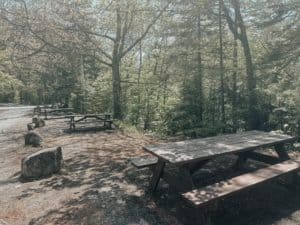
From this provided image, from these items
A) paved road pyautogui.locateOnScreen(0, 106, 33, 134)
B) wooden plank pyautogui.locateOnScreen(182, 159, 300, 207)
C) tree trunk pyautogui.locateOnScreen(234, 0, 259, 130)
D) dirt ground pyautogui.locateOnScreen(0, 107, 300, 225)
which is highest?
tree trunk pyautogui.locateOnScreen(234, 0, 259, 130)

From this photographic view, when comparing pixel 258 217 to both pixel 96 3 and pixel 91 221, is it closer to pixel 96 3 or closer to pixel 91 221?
pixel 91 221

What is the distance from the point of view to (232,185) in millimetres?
3629

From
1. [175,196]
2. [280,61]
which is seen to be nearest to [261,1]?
[280,61]

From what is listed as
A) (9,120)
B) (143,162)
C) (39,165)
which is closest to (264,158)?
(143,162)

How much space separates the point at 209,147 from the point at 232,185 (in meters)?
0.89

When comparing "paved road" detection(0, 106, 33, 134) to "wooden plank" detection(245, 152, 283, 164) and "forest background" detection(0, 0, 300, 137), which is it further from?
"wooden plank" detection(245, 152, 283, 164)

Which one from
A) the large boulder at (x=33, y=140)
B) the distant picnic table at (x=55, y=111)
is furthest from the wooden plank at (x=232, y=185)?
the distant picnic table at (x=55, y=111)

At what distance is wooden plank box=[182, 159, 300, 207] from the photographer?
128 inches

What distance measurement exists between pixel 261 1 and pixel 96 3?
743cm

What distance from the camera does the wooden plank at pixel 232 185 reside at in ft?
10.7

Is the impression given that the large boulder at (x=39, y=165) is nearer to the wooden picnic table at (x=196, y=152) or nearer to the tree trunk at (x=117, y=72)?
the wooden picnic table at (x=196, y=152)

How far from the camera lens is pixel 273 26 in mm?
8094

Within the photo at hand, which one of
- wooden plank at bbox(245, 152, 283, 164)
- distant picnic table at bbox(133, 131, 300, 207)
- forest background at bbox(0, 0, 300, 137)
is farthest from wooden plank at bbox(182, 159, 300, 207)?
forest background at bbox(0, 0, 300, 137)

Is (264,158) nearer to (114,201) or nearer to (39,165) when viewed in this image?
(114,201)
